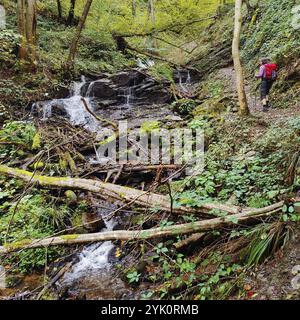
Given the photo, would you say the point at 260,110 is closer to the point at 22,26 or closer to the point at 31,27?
the point at 31,27

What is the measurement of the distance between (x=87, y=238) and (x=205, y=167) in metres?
2.89

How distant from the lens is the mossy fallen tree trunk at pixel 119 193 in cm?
449

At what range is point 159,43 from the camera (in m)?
22.8

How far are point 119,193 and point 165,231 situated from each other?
143 cm

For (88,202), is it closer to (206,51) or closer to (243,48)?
(243,48)

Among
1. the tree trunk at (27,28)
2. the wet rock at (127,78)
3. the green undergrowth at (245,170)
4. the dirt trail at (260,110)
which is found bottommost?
the green undergrowth at (245,170)

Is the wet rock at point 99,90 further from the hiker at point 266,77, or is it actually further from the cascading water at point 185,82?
the hiker at point 266,77

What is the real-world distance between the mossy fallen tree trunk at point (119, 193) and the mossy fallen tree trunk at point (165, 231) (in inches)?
9.1

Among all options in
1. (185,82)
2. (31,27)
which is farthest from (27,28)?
(185,82)

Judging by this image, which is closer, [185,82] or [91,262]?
[91,262]

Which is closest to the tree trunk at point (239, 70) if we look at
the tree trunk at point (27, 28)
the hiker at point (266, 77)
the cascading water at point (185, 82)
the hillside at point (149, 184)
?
the hillside at point (149, 184)

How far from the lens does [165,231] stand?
14.3ft

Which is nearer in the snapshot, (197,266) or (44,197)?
(197,266)

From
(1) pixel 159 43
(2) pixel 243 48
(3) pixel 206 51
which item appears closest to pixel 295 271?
(2) pixel 243 48
